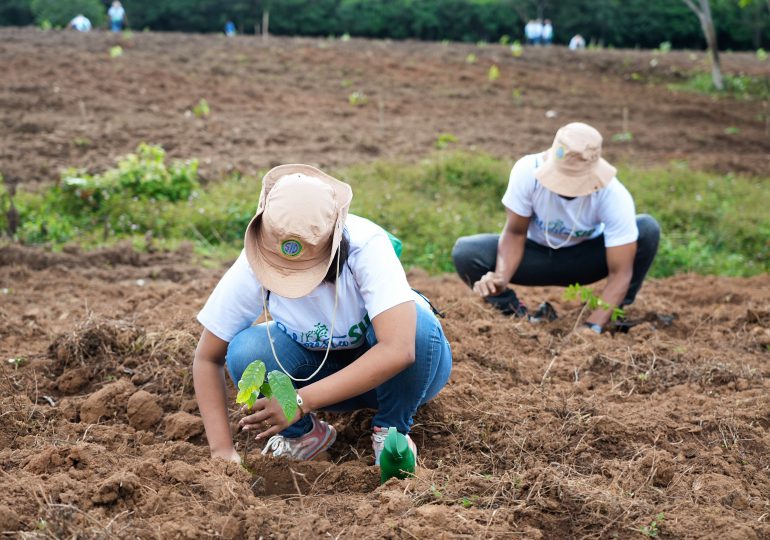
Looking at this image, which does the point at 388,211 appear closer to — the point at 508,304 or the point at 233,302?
the point at 508,304

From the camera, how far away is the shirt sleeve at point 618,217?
4156mm

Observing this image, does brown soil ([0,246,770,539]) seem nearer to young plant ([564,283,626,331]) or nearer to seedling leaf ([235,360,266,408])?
young plant ([564,283,626,331])

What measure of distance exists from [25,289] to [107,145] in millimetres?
3295

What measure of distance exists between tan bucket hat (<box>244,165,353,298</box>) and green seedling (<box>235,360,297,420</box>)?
0.77ft

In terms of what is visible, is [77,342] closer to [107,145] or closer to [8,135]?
[107,145]

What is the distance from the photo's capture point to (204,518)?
7.73 feet

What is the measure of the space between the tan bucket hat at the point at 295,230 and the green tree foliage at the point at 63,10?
23.7 meters

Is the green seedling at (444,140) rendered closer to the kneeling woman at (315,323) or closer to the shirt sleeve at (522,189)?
the shirt sleeve at (522,189)

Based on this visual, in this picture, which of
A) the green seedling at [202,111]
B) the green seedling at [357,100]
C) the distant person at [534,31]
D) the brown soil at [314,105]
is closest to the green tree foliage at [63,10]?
the brown soil at [314,105]

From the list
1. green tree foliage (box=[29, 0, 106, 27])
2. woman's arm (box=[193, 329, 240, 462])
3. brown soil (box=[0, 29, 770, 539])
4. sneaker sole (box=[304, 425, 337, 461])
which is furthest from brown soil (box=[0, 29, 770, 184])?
green tree foliage (box=[29, 0, 106, 27])

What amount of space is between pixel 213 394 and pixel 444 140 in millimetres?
6658

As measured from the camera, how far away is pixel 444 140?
9086 mm

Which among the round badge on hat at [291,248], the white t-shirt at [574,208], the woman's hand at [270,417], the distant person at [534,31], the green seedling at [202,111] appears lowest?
the woman's hand at [270,417]

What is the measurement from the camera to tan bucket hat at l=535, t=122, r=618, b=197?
4027 mm
